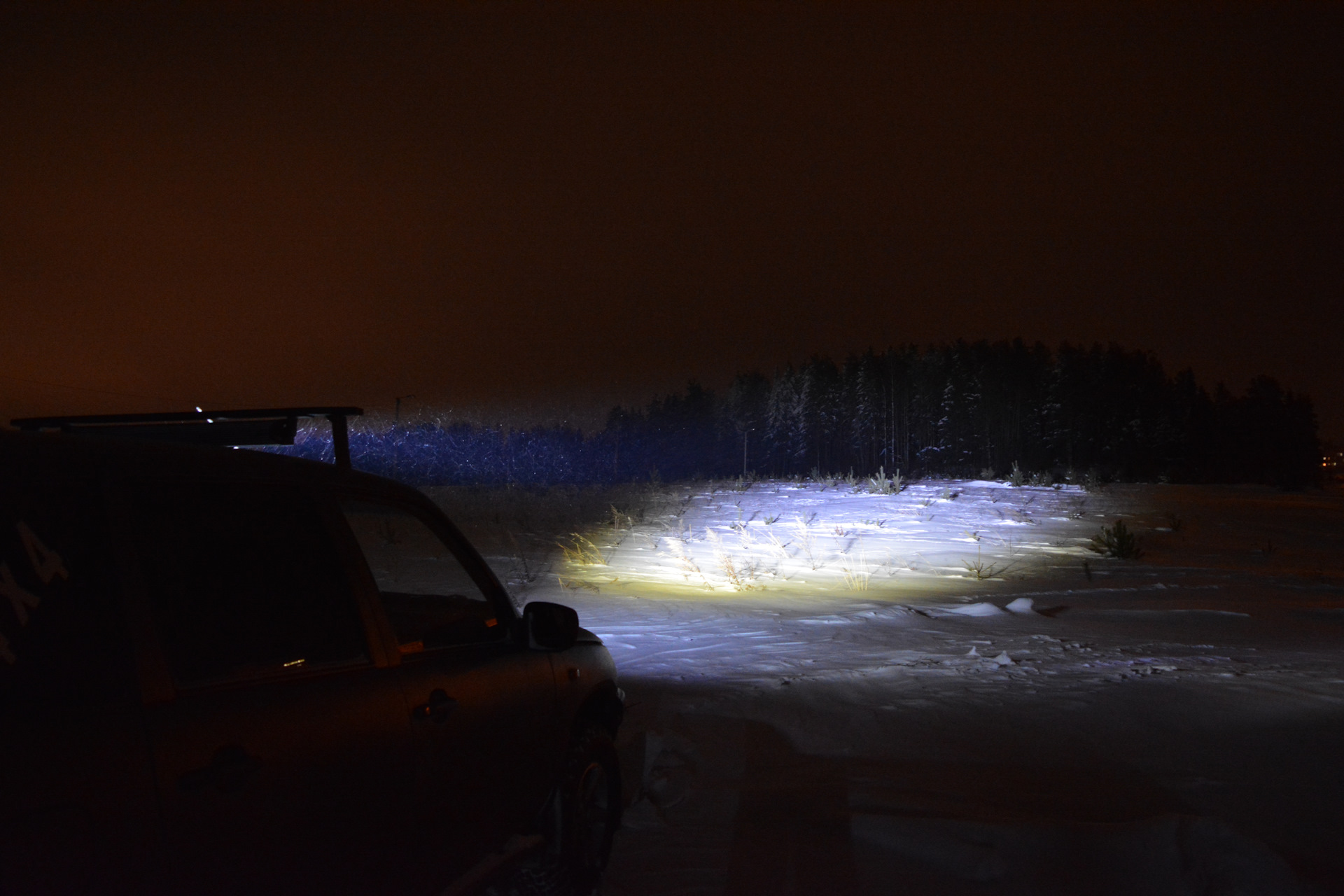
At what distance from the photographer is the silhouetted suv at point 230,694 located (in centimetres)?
179

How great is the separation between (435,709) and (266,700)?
72 centimetres

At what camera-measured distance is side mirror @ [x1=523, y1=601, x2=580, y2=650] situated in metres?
3.68

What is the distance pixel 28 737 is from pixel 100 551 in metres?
0.43

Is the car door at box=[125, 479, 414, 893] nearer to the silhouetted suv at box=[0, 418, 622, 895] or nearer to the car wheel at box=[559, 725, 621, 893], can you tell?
the silhouetted suv at box=[0, 418, 622, 895]

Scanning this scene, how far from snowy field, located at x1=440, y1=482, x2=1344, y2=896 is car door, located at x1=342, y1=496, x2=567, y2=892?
98 centimetres

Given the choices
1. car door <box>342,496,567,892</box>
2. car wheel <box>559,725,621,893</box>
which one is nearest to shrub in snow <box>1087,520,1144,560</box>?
car wheel <box>559,725,621,893</box>

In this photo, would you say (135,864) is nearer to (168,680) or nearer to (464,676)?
(168,680)

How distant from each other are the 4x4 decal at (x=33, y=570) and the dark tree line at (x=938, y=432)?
44633 mm

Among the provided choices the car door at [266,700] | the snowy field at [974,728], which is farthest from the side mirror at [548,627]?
the snowy field at [974,728]

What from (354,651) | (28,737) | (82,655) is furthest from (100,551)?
(354,651)

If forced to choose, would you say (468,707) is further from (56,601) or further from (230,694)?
(56,601)

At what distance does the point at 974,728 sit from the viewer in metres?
6.36

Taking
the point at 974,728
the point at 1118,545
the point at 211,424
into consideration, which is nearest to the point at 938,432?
the point at 1118,545

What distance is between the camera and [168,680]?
6.64 feet
